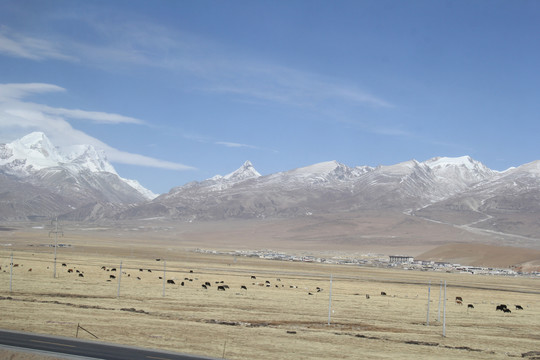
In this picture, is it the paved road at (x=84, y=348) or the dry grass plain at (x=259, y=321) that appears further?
the dry grass plain at (x=259, y=321)

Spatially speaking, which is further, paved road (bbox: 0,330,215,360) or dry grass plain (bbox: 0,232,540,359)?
dry grass plain (bbox: 0,232,540,359)

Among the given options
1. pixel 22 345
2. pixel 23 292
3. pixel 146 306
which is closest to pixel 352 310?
pixel 146 306

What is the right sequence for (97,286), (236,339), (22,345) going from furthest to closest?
1. (97,286)
2. (236,339)
3. (22,345)

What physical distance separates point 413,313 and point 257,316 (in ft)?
52.9

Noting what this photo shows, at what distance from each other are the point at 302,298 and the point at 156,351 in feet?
113

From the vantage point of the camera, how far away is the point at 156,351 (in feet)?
94.3

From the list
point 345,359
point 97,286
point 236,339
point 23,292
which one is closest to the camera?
point 345,359

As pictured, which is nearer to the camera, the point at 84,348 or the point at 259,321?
the point at 84,348

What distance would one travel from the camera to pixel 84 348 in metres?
28.0

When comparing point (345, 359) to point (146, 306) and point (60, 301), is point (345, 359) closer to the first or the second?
point (146, 306)

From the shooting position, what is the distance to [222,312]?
151ft

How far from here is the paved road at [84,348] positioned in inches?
1056

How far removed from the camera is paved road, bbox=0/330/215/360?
26.8m

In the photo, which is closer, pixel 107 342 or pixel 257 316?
pixel 107 342
